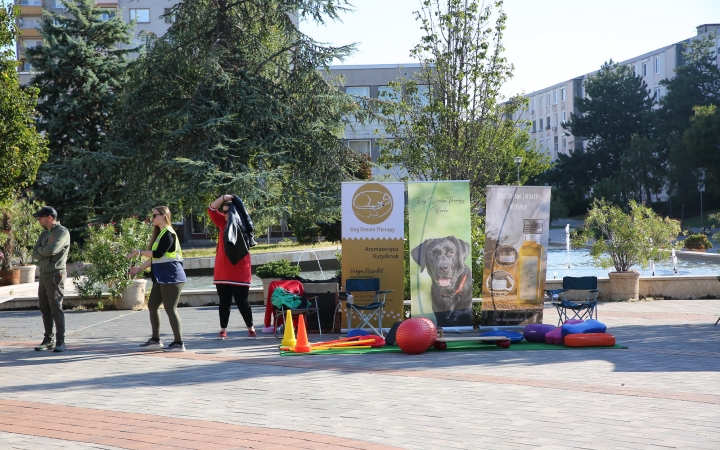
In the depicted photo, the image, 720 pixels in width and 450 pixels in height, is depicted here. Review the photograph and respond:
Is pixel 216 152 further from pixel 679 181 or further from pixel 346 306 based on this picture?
pixel 679 181

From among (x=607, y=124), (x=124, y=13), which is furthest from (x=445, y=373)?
(x=607, y=124)

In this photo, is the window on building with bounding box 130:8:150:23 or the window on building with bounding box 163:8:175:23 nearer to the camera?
the window on building with bounding box 163:8:175:23

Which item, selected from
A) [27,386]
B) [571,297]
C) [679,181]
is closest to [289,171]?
[571,297]

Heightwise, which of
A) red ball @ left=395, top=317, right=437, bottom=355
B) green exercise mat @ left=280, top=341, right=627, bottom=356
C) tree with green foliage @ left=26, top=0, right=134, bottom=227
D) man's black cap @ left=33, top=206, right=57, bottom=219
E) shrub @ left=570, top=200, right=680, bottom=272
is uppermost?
tree with green foliage @ left=26, top=0, right=134, bottom=227

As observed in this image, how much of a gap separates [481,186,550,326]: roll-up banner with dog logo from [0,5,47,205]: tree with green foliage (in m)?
6.88

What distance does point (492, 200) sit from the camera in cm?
1222

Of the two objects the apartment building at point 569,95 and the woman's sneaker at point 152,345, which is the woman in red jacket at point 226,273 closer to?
the woman's sneaker at point 152,345

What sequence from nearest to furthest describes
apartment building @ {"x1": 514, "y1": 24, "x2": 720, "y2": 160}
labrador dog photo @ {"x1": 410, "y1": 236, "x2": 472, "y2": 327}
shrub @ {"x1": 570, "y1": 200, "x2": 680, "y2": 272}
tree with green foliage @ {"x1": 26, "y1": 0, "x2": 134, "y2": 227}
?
labrador dog photo @ {"x1": 410, "y1": 236, "x2": 472, "y2": 327}, shrub @ {"x1": 570, "y1": 200, "x2": 680, "y2": 272}, tree with green foliage @ {"x1": 26, "y1": 0, "x2": 134, "y2": 227}, apartment building @ {"x1": 514, "y1": 24, "x2": 720, "y2": 160}

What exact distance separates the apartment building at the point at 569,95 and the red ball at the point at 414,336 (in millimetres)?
63800

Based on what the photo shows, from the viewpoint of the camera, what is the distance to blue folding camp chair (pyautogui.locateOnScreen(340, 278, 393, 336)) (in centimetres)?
1143

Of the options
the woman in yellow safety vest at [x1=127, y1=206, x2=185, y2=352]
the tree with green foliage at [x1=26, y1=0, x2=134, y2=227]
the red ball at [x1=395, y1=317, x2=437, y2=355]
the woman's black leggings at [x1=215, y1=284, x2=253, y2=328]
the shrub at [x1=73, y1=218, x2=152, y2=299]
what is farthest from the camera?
the tree with green foliage at [x1=26, y1=0, x2=134, y2=227]

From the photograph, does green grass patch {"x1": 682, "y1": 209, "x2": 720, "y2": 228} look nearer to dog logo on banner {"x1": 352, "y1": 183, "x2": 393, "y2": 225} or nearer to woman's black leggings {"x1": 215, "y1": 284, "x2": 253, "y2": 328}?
dog logo on banner {"x1": 352, "y1": 183, "x2": 393, "y2": 225}

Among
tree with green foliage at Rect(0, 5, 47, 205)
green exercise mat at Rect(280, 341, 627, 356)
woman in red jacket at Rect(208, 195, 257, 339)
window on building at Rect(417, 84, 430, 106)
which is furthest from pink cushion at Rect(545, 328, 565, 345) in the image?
window on building at Rect(417, 84, 430, 106)

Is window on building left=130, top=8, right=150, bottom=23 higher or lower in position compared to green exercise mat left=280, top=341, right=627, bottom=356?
higher
